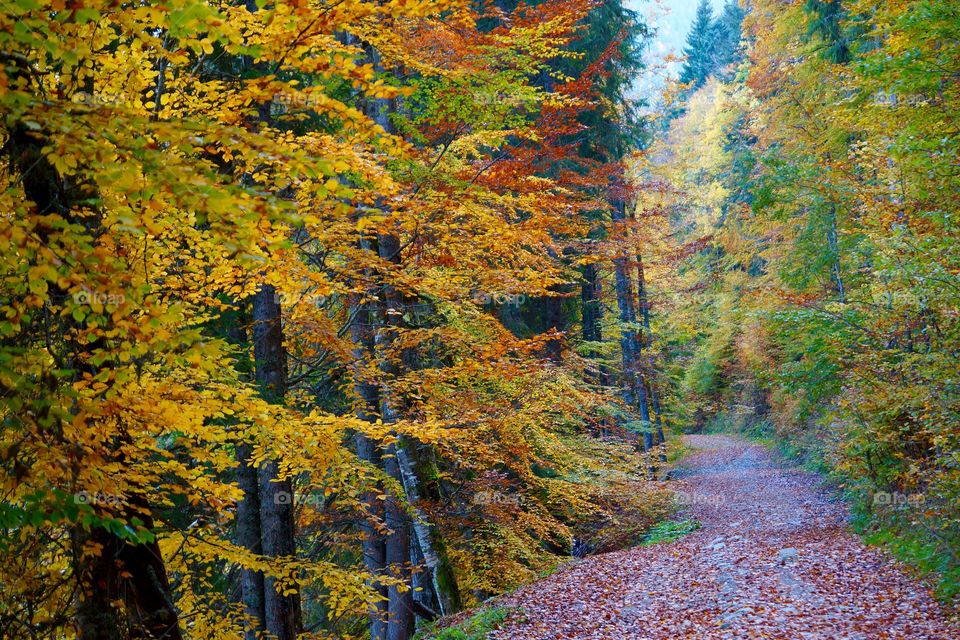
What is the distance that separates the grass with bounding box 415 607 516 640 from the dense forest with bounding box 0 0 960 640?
1022mm

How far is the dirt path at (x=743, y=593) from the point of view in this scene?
7211 millimetres

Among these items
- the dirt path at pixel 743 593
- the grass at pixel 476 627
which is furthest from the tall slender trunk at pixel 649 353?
the grass at pixel 476 627

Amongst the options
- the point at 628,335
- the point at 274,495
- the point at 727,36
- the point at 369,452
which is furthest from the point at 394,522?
the point at 727,36

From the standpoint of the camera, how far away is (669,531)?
585 inches

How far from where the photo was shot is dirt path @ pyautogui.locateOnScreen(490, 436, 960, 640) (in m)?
7.21

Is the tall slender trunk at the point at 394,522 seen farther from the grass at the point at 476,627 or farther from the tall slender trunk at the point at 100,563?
the tall slender trunk at the point at 100,563

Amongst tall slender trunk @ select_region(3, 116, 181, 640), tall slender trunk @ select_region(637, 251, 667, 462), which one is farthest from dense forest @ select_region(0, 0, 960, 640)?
tall slender trunk @ select_region(637, 251, 667, 462)

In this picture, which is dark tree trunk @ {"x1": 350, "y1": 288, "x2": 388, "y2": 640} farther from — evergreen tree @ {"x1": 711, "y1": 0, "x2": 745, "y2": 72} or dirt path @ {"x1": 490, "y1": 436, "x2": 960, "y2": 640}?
evergreen tree @ {"x1": 711, "y1": 0, "x2": 745, "y2": 72}

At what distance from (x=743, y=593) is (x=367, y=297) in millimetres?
6448

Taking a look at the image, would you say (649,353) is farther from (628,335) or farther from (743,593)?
(743,593)

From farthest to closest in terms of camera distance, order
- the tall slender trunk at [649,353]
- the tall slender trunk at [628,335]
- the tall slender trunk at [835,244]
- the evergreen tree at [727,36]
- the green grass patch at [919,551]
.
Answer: the evergreen tree at [727,36] < the tall slender trunk at [649,353] < the tall slender trunk at [628,335] < the tall slender trunk at [835,244] < the green grass patch at [919,551]

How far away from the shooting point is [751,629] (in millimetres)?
7262

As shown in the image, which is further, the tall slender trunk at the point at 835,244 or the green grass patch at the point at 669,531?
the tall slender trunk at the point at 835,244

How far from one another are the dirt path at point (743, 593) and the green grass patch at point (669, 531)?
609mm
